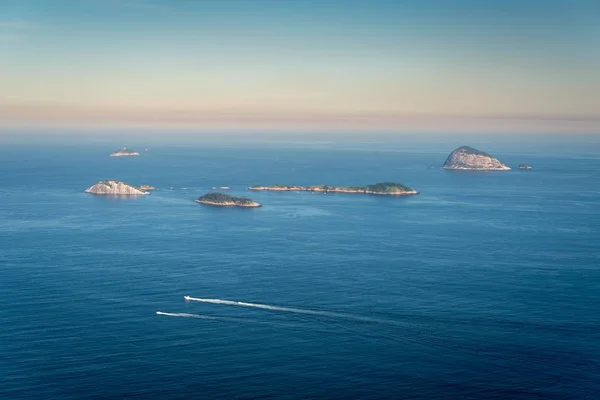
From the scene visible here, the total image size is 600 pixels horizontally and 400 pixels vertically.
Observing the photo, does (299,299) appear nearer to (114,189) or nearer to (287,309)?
(287,309)

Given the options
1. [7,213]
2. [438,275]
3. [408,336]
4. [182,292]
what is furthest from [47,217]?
[408,336]

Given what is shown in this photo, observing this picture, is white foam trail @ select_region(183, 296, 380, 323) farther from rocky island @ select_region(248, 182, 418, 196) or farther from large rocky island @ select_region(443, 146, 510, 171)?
large rocky island @ select_region(443, 146, 510, 171)

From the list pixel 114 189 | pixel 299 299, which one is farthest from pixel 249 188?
pixel 299 299

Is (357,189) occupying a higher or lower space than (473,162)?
lower

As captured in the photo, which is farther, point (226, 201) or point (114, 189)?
point (114, 189)

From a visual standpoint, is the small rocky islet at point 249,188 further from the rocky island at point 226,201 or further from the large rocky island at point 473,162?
the large rocky island at point 473,162

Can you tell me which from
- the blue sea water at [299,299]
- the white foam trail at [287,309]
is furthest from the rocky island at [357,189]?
the white foam trail at [287,309]

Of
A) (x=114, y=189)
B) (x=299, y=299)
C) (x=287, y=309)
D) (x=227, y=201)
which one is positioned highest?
(x=114, y=189)

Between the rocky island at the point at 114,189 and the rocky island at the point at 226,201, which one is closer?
the rocky island at the point at 226,201
